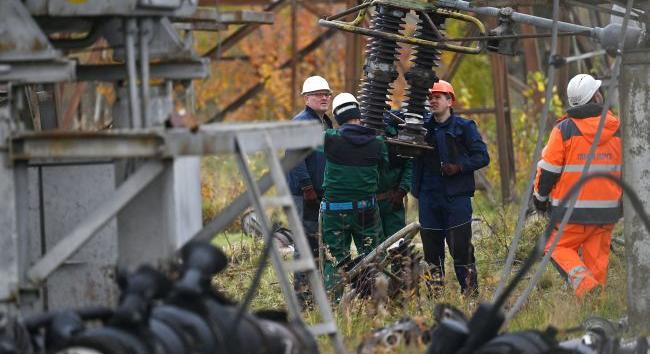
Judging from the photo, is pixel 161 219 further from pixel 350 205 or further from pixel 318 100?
pixel 318 100

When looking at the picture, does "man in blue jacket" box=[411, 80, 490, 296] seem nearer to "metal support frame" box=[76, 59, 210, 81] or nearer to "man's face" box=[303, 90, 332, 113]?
"man's face" box=[303, 90, 332, 113]

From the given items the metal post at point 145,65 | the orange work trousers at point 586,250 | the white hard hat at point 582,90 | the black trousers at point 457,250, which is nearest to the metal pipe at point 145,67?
the metal post at point 145,65

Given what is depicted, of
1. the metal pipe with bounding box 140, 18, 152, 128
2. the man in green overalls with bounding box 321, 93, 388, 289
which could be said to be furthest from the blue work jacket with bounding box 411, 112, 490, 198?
the metal pipe with bounding box 140, 18, 152, 128

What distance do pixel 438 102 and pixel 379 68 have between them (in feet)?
2.01

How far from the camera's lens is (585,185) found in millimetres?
10828

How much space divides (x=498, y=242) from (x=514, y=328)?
11.2ft

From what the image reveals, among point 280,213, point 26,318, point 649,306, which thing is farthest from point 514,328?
point 280,213

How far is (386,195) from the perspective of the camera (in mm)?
11625

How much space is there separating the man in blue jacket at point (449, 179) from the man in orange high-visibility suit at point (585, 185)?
60 cm

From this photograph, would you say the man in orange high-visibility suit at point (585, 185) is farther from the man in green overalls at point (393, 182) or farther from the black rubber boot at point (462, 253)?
the man in green overalls at point (393, 182)

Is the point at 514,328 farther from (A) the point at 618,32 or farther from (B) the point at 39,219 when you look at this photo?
(B) the point at 39,219

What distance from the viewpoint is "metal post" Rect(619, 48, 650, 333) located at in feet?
30.6

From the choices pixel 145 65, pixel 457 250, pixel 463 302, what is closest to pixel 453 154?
pixel 457 250

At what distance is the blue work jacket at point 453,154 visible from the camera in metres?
11.2
